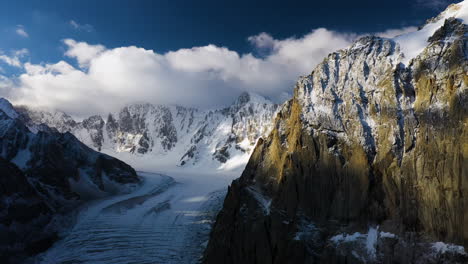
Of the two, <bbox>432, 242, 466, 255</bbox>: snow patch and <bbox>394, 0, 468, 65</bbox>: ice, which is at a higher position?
<bbox>394, 0, 468, 65</bbox>: ice

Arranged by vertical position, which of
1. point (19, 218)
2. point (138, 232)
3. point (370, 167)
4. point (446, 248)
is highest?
point (370, 167)

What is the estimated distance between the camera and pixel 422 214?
35.3 metres

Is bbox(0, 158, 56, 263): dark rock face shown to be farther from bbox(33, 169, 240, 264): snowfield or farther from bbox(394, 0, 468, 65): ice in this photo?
bbox(394, 0, 468, 65): ice

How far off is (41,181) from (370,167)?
90.2m

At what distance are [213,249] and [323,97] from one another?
27650 millimetres

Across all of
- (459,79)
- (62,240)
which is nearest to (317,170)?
(459,79)

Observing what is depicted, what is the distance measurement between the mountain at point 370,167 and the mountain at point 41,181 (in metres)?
39.4

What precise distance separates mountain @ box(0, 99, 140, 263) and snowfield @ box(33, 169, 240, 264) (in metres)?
5.38

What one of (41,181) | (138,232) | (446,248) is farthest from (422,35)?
(41,181)

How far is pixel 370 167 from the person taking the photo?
41406 millimetres

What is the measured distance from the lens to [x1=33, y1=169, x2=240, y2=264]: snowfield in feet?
192

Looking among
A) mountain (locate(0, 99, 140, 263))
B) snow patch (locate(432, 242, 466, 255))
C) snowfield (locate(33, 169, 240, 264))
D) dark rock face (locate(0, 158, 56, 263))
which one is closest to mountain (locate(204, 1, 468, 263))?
snow patch (locate(432, 242, 466, 255))

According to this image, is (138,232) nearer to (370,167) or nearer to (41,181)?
(41,181)

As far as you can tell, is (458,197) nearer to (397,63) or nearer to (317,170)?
(317,170)
